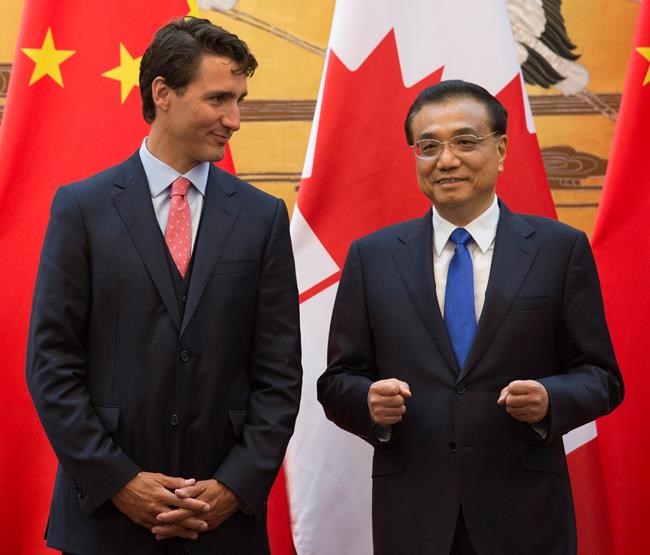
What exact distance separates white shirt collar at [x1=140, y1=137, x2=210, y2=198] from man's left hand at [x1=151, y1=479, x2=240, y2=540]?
65cm

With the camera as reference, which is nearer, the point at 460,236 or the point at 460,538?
the point at 460,538

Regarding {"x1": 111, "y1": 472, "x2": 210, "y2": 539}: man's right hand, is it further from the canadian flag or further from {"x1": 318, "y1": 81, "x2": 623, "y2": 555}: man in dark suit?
the canadian flag

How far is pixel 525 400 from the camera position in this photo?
2.15 metres

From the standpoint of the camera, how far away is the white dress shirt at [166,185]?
232 cm

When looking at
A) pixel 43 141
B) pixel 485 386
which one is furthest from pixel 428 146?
pixel 43 141

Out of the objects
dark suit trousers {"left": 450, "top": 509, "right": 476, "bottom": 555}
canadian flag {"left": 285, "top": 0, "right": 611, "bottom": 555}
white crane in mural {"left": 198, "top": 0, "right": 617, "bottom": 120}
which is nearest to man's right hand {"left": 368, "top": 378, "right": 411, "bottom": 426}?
dark suit trousers {"left": 450, "top": 509, "right": 476, "bottom": 555}

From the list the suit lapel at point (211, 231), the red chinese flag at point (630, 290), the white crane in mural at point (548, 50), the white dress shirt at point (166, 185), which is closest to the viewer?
the suit lapel at point (211, 231)

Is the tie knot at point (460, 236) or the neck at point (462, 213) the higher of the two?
the neck at point (462, 213)

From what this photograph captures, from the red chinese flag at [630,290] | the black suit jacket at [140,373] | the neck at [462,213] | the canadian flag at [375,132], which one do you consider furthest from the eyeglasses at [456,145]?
the red chinese flag at [630,290]

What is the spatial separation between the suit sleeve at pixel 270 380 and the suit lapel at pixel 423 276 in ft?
0.85

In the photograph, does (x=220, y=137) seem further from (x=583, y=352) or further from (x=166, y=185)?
(x=583, y=352)

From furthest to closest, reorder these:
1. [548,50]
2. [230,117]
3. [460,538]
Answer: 1. [548,50]
2. [230,117]
3. [460,538]

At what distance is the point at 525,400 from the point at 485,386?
0.46 feet

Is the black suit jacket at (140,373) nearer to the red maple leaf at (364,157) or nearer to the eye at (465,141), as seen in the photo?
the eye at (465,141)
